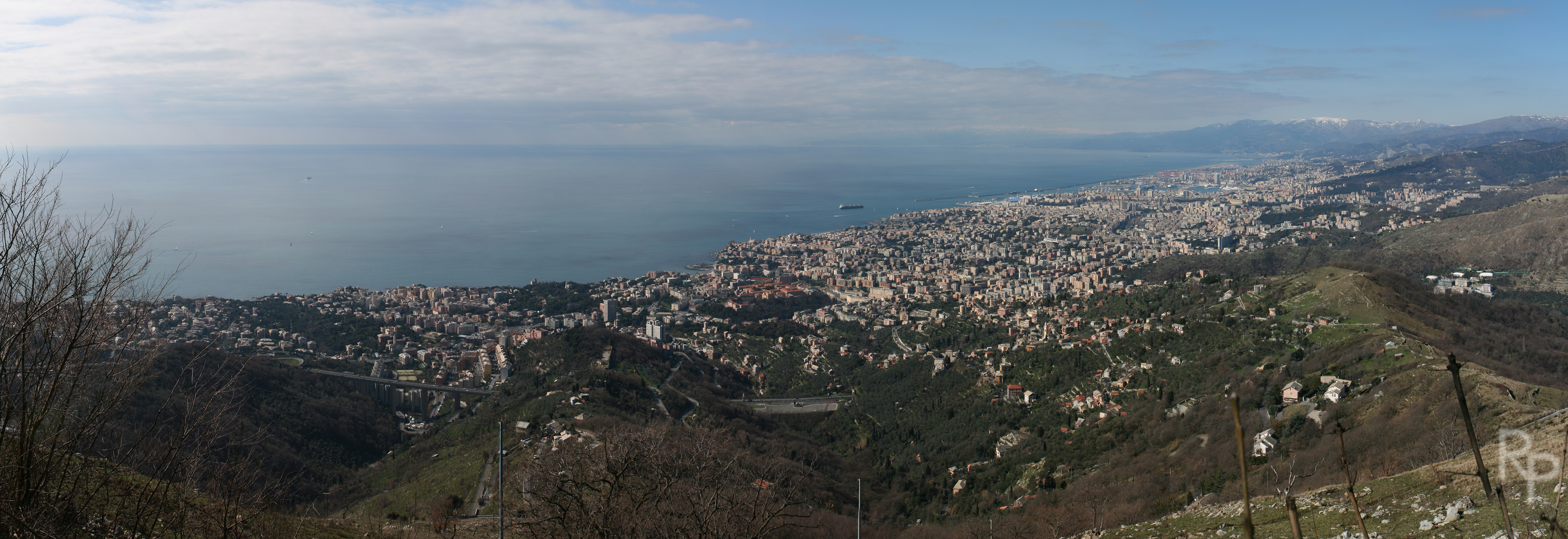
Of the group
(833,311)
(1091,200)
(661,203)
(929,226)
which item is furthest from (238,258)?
(1091,200)

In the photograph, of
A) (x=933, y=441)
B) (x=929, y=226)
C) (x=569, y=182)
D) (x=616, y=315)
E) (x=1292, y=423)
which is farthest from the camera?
(x=569, y=182)

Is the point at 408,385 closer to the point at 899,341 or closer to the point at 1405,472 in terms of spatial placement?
the point at 899,341

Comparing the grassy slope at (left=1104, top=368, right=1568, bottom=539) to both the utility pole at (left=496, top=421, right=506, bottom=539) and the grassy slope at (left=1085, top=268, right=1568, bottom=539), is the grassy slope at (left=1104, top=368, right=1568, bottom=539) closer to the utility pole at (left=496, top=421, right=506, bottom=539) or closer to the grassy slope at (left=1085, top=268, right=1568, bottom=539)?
the grassy slope at (left=1085, top=268, right=1568, bottom=539)

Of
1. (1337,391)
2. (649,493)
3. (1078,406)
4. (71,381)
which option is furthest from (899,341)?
(71,381)

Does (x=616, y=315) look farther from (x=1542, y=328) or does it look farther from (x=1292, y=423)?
(x=1542, y=328)

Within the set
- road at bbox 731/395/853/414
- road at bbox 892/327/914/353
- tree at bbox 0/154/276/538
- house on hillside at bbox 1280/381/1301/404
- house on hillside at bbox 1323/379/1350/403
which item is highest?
tree at bbox 0/154/276/538

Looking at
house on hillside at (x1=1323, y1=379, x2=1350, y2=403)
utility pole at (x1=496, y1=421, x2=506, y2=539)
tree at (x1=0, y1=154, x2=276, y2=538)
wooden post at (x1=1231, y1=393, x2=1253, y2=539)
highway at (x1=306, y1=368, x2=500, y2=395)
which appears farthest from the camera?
highway at (x1=306, y1=368, x2=500, y2=395)

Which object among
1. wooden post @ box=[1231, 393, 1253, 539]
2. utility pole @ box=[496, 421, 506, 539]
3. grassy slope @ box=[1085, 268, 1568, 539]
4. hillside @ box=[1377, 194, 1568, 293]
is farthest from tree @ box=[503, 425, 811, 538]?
hillside @ box=[1377, 194, 1568, 293]
